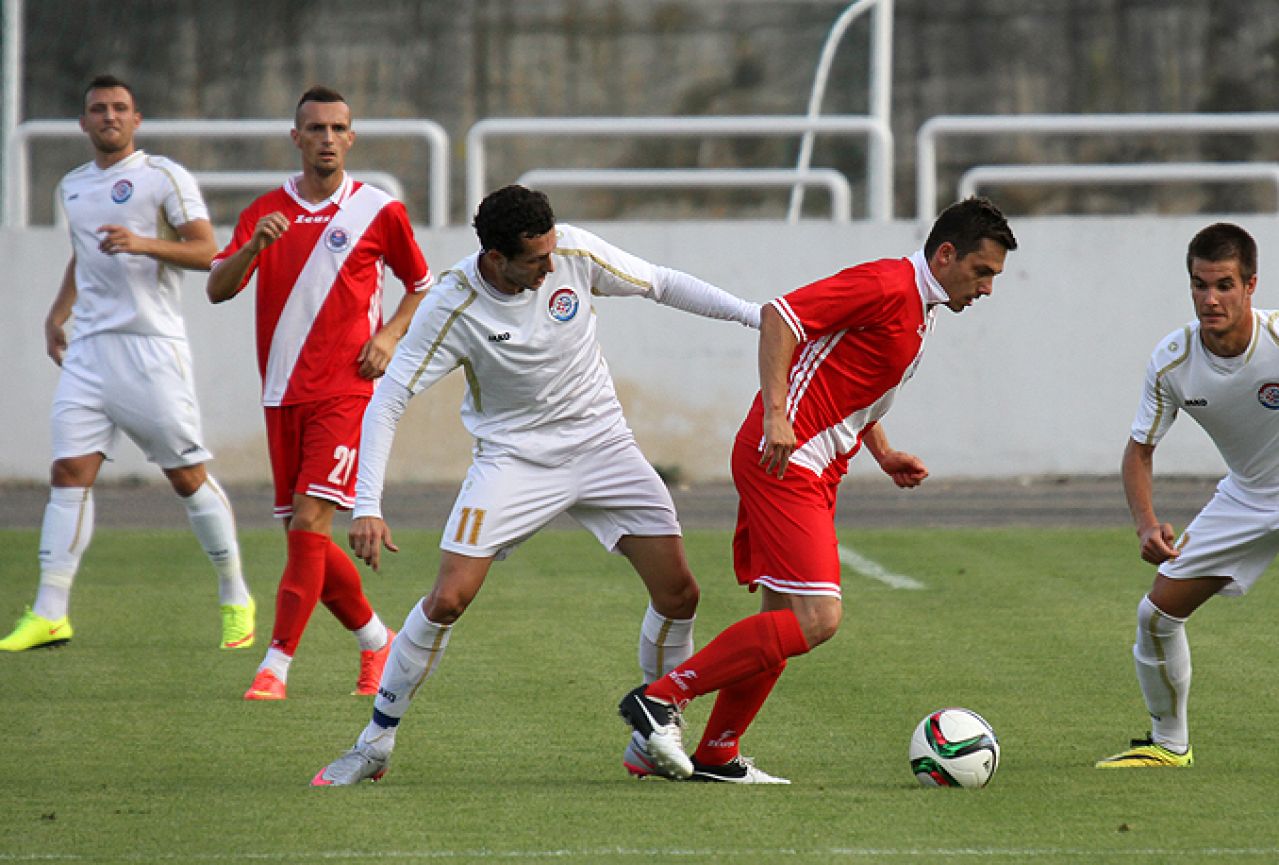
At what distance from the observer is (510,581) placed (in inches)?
392

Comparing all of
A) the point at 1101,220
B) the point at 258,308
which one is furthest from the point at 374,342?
the point at 1101,220

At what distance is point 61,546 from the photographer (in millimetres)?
8086

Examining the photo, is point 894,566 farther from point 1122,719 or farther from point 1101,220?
point 1101,220

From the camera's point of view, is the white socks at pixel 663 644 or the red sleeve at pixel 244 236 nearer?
the white socks at pixel 663 644

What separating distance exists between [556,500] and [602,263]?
2.36ft

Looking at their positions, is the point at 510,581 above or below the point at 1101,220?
below

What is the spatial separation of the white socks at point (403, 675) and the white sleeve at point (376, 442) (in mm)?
388

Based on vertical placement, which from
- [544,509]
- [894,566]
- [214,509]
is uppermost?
[544,509]

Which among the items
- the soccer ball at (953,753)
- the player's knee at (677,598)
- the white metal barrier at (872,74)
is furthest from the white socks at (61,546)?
the white metal barrier at (872,74)

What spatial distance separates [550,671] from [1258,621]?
10.4 feet

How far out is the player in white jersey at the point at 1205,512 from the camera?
5.76 m

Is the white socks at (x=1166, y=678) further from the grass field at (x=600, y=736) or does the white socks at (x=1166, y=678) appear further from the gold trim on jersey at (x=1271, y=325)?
the gold trim on jersey at (x=1271, y=325)

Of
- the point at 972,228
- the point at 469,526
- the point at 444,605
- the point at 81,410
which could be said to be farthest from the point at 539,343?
the point at 81,410

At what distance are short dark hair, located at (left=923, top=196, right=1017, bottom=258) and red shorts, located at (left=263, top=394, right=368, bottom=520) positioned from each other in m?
2.50
